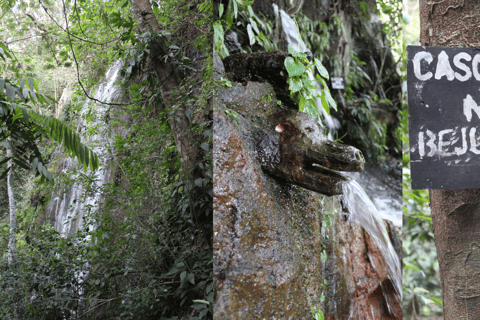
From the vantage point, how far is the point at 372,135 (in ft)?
6.81

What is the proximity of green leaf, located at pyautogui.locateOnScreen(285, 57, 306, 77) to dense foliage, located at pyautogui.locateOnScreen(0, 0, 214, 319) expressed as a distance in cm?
38

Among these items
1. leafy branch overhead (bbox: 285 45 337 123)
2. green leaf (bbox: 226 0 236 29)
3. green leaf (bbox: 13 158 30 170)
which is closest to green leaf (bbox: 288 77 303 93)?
leafy branch overhead (bbox: 285 45 337 123)

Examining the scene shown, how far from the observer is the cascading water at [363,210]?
1.64 meters

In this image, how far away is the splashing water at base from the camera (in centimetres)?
162

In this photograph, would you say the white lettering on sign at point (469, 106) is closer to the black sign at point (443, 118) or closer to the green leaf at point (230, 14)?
the black sign at point (443, 118)

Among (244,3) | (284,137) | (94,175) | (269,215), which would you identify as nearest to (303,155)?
(284,137)

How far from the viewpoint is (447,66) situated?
40.4 inches

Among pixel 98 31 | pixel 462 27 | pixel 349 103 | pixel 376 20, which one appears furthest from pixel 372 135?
pixel 98 31

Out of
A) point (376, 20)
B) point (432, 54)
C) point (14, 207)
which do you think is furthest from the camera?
point (376, 20)

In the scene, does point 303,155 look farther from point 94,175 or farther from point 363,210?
point 94,175

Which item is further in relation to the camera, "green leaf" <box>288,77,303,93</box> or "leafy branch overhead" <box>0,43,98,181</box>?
"leafy branch overhead" <box>0,43,98,181</box>

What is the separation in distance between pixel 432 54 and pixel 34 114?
165 cm

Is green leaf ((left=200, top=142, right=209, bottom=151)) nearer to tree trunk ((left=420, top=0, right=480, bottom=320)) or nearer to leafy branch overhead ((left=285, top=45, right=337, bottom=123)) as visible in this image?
leafy branch overhead ((left=285, top=45, right=337, bottom=123))

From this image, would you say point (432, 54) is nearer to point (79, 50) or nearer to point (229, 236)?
point (229, 236)
